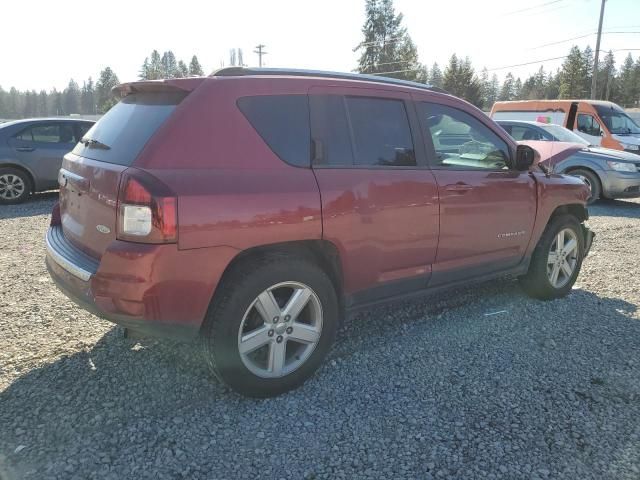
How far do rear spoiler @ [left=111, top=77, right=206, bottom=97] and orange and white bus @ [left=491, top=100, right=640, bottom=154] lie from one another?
14378 mm

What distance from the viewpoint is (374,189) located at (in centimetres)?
325

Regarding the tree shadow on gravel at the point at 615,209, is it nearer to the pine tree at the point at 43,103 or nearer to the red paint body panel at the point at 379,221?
the red paint body panel at the point at 379,221

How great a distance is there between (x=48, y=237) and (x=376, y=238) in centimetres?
217

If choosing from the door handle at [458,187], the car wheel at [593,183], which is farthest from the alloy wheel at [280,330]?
the car wheel at [593,183]

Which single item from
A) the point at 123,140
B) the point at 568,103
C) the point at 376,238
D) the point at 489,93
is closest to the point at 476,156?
the point at 376,238

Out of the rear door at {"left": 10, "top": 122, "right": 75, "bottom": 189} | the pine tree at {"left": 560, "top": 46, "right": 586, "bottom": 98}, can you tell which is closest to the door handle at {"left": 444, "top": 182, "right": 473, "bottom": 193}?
the rear door at {"left": 10, "top": 122, "right": 75, "bottom": 189}

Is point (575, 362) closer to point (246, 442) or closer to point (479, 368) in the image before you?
point (479, 368)

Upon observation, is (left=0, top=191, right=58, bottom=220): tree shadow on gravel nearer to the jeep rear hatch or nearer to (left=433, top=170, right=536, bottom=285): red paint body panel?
the jeep rear hatch

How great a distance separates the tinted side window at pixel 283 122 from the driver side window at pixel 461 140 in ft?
3.43

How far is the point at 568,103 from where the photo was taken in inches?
603

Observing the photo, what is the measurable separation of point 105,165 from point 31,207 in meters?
7.57

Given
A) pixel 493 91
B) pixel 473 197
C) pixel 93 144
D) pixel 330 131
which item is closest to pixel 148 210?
pixel 93 144

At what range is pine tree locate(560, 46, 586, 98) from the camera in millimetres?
64312

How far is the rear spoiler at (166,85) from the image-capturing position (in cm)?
283
